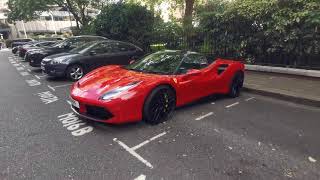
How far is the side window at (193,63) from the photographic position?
5.23 metres

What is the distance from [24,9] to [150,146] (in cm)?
2648

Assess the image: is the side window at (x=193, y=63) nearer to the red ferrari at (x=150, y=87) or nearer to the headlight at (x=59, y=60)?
the red ferrari at (x=150, y=87)

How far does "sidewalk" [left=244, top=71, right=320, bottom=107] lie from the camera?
19.7ft

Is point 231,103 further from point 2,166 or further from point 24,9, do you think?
point 24,9

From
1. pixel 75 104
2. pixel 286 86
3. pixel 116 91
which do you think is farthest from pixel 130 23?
pixel 116 91

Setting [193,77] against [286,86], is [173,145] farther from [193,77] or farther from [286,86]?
[286,86]

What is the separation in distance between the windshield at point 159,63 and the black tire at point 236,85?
1625mm

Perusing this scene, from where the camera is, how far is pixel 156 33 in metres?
13.6

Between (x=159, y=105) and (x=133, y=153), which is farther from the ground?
(x=159, y=105)

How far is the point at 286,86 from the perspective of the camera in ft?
22.8

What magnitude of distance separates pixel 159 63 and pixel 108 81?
122cm

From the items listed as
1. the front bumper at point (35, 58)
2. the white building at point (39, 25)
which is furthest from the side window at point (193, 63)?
the white building at point (39, 25)

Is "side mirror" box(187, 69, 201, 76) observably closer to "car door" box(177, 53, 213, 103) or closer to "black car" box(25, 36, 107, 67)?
"car door" box(177, 53, 213, 103)

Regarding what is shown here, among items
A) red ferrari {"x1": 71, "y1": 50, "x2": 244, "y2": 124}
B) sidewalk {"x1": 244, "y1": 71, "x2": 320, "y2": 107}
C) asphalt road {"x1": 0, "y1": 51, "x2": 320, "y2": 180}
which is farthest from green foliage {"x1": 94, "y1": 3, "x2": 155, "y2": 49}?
asphalt road {"x1": 0, "y1": 51, "x2": 320, "y2": 180}
